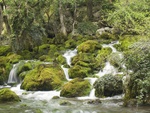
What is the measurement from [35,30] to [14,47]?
9.19 ft

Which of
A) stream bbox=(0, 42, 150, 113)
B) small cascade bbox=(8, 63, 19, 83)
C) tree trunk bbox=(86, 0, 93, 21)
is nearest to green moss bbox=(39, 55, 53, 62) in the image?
small cascade bbox=(8, 63, 19, 83)

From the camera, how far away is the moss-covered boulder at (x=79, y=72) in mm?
19750

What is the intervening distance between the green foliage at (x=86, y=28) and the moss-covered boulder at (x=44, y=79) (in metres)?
11.8

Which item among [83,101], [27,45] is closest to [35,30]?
[27,45]

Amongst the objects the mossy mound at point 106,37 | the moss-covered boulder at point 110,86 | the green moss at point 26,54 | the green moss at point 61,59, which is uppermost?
the mossy mound at point 106,37

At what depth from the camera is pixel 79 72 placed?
19.9 meters

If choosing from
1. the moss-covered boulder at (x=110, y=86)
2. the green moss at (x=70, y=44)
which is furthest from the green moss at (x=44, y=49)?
the moss-covered boulder at (x=110, y=86)

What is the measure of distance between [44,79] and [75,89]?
290cm

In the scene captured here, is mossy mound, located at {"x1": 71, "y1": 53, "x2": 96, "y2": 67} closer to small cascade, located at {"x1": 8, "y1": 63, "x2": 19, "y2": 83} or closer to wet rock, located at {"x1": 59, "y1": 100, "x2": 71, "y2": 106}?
small cascade, located at {"x1": 8, "y1": 63, "x2": 19, "y2": 83}

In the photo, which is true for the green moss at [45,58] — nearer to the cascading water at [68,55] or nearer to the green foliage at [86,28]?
the cascading water at [68,55]

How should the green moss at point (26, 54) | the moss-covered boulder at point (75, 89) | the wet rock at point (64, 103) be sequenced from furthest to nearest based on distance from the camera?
the green moss at point (26, 54) < the moss-covered boulder at point (75, 89) < the wet rock at point (64, 103)

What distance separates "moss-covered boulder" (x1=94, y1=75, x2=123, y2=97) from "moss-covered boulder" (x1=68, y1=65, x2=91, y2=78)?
13.5 ft

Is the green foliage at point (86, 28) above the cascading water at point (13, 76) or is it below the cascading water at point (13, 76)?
above

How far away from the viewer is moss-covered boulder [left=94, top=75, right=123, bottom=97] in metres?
15.3
